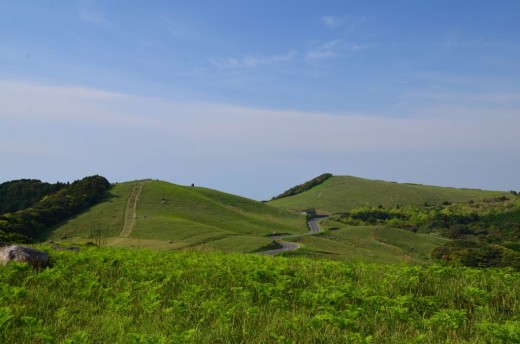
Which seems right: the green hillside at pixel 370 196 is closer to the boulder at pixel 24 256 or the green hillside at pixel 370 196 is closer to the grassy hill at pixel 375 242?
the grassy hill at pixel 375 242

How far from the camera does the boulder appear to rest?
685 inches

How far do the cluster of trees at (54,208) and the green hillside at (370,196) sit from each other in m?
83.6

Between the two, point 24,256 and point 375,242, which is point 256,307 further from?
point 375,242

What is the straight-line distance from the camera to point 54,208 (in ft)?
274

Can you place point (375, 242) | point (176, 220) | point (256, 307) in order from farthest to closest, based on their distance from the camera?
point (176, 220)
point (375, 242)
point (256, 307)

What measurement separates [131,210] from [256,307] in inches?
3519

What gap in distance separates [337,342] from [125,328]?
4.23m

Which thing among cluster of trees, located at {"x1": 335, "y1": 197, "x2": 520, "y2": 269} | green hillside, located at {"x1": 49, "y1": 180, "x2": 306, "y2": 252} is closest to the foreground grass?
green hillside, located at {"x1": 49, "y1": 180, "x2": 306, "y2": 252}

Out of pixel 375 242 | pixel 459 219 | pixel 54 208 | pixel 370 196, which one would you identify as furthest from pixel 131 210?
pixel 370 196

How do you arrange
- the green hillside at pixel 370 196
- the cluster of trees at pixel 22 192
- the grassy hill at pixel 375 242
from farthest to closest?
the green hillside at pixel 370 196 → the cluster of trees at pixel 22 192 → the grassy hill at pixel 375 242

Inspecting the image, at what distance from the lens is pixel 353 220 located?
135500 mm

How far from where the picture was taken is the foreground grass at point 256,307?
8.40 metres

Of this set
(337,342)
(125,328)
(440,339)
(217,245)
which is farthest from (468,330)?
(217,245)

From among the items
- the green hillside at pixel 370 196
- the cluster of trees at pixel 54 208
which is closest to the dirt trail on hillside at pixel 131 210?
the cluster of trees at pixel 54 208
